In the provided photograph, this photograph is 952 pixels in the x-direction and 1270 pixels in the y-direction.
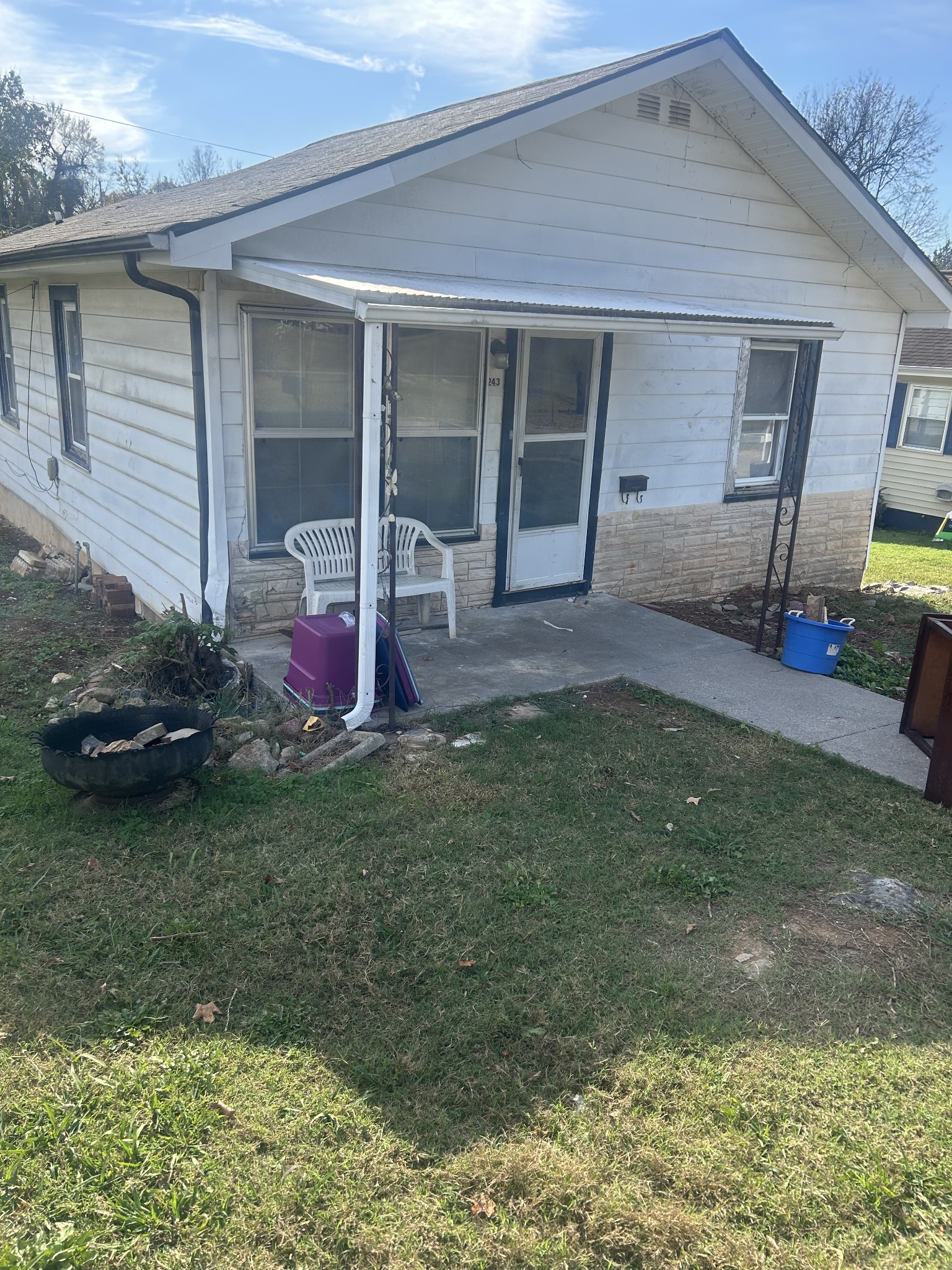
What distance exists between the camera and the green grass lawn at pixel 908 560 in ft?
40.9

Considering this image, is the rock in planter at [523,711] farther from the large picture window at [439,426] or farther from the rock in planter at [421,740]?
the large picture window at [439,426]

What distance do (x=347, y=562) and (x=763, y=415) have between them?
4749 millimetres

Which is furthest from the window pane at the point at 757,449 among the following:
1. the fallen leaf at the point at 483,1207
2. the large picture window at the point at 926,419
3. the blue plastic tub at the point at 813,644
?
the large picture window at the point at 926,419

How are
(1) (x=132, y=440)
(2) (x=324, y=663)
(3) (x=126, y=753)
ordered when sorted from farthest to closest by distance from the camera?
1. (1) (x=132, y=440)
2. (2) (x=324, y=663)
3. (3) (x=126, y=753)

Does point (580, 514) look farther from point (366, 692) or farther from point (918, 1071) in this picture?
point (918, 1071)

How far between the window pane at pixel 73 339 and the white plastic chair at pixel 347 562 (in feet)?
12.7

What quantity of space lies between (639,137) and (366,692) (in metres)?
5.24

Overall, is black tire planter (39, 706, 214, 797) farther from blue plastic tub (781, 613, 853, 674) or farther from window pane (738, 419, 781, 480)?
window pane (738, 419, 781, 480)

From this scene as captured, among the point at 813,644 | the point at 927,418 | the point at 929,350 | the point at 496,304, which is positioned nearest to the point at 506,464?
the point at 496,304

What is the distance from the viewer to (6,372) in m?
12.2

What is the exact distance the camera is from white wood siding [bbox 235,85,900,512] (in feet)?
22.0

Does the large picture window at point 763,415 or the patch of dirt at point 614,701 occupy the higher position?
the large picture window at point 763,415

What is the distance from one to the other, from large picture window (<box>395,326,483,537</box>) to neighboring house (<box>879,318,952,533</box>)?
12.2m

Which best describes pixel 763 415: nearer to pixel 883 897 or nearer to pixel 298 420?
pixel 298 420
